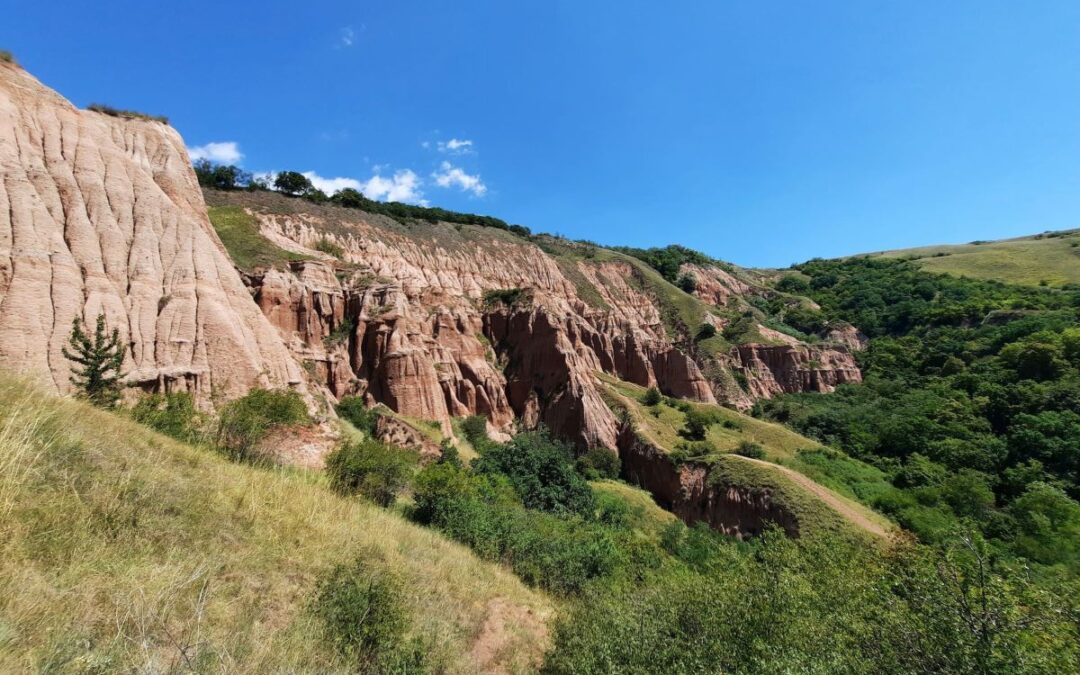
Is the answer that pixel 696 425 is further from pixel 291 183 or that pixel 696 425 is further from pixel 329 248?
pixel 291 183

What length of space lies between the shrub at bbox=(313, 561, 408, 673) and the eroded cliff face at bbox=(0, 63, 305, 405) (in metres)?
15.1

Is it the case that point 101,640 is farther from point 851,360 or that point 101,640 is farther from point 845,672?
point 851,360

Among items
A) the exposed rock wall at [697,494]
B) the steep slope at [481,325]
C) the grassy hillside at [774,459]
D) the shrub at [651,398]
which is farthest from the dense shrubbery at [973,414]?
the shrub at [651,398]

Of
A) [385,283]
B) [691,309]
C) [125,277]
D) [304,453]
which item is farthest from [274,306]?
[691,309]

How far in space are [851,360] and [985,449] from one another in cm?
2743

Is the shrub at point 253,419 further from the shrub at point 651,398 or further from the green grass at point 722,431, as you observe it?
the shrub at point 651,398

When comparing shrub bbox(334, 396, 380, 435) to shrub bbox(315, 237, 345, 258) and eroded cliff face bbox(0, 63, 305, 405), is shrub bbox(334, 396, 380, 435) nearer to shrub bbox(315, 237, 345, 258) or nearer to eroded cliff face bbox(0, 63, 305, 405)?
eroded cliff face bbox(0, 63, 305, 405)

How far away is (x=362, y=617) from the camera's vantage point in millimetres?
6266

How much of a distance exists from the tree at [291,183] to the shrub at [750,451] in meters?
65.8

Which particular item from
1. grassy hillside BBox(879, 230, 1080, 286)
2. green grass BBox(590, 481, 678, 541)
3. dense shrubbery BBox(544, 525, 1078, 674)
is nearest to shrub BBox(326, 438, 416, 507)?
dense shrubbery BBox(544, 525, 1078, 674)

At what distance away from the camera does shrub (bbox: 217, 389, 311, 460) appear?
12531 millimetres

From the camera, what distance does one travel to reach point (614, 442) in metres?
40.8

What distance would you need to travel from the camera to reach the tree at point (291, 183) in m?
66.9

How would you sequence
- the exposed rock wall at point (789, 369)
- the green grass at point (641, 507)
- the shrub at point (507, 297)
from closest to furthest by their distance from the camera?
the green grass at point (641, 507) < the shrub at point (507, 297) < the exposed rock wall at point (789, 369)
